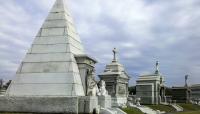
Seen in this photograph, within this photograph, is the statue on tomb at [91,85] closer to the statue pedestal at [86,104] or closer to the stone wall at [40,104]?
the statue pedestal at [86,104]

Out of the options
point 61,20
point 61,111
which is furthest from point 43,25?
point 61,111

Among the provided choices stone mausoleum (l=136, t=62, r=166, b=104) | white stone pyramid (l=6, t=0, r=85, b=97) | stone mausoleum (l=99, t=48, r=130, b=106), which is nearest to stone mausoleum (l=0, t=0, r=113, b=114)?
white stone pyramid (l=6, t=0, r=85, b=97)

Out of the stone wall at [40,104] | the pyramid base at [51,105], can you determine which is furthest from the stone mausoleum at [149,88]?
the stone wall at [40,104]

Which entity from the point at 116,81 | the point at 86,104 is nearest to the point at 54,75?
the point at 86,104

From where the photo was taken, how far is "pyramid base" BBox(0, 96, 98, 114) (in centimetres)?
2159

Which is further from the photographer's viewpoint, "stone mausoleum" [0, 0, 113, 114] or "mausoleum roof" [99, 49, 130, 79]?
"mausoleum roof" [99, 49, 130, 79]

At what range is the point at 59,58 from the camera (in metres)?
24.1

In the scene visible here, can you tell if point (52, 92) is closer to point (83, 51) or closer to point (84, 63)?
point (84, 63)

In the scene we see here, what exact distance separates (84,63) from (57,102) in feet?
13.3

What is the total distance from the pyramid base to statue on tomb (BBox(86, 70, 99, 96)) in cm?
131

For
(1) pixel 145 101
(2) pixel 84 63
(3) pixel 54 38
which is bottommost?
(1) pixel 145 101

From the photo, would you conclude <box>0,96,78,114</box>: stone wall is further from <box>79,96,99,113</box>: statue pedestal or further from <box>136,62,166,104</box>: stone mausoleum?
<box>136,62,166,104</box>: stone mausoleum

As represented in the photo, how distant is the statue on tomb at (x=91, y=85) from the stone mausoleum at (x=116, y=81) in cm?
1491

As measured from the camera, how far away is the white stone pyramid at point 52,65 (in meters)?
23.2
